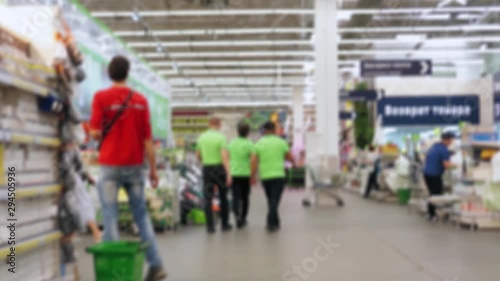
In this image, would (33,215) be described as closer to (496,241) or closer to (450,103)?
(496,241)

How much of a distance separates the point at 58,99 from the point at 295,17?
12.1 m

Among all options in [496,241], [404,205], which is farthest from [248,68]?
[496,241]

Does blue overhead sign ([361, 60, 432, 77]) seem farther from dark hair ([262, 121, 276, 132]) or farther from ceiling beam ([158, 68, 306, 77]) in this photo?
ceiling beam ([158, 68, 306, 77])

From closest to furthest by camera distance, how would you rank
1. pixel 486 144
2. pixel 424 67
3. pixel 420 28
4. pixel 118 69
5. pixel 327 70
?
pixel 118 69, pixel 486 144, pixel 327 70, pixel 424 67, pixel 420 28

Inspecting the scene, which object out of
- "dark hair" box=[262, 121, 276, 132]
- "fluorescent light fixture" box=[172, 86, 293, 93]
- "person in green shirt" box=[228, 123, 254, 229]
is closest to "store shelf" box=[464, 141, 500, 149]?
"dark hair" box=[262, 121, 276, 132]

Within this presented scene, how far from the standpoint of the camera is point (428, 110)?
14711mm

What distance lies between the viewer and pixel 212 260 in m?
5.74

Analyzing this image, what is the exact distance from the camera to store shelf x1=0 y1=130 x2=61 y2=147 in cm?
308

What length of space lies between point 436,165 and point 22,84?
24.9ft

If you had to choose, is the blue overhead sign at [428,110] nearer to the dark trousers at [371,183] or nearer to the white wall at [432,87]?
the white wall at [432,87]

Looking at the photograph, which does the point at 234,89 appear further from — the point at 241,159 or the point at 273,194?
the point at 273,194

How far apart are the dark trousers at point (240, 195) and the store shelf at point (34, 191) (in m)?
4.69

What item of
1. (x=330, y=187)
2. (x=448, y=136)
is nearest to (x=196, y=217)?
(x=448, y=136)

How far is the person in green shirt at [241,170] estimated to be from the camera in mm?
8461
